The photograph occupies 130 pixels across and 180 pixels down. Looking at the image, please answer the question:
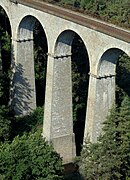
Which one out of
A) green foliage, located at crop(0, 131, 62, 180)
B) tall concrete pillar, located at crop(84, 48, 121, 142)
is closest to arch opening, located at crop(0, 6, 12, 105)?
tall concrete pillar, located at crop(84, 48, 121, 142)

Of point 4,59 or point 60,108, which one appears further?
point 4,59

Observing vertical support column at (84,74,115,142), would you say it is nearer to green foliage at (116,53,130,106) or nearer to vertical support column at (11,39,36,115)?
vertical support column at (11,39,36,115)

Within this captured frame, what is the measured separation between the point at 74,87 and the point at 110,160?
64.7ft

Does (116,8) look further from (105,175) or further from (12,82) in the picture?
(105,175)

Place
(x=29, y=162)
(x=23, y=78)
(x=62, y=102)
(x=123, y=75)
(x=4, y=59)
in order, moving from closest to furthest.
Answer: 1. (x=29, y=162)
2. (x=62, y=102)
3. (x=23, y=78)
4. (x=4, y=59)
5. (x=123, y=75)

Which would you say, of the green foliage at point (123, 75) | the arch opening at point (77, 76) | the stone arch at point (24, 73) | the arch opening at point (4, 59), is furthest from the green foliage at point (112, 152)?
the green foliage at point (123, 75)

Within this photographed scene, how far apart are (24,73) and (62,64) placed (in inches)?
297

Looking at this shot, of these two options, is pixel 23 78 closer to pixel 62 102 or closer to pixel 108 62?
pixel 62 102

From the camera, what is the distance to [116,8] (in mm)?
67375

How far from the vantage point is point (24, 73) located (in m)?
45.2

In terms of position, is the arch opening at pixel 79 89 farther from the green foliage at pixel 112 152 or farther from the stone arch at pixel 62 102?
the green foliage at pixel 112 152

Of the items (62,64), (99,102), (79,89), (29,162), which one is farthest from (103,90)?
(79,89)

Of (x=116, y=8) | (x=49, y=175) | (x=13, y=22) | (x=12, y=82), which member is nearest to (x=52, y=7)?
(x=13, y=22)

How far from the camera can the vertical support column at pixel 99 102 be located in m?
34.3
